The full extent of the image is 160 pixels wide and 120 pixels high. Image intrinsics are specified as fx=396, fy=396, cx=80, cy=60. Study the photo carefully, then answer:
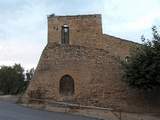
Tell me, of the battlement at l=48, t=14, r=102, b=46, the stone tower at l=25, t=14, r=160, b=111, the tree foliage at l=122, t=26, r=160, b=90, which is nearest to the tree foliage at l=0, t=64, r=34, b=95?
the stone tower at l=25, t=14, r=160, b=111

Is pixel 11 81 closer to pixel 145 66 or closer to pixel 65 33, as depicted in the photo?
pixel 65 33

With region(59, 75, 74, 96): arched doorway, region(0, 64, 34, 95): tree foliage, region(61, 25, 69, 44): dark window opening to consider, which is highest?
region(61, 25, 69, 44): dark window opening

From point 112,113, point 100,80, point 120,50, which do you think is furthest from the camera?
point 120,50

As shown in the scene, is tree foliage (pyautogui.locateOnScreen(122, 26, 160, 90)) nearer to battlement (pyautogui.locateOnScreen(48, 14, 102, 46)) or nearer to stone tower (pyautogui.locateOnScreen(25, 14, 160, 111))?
stone tower (pyautogui.locateOnScreen(25, 14, 160, 111))

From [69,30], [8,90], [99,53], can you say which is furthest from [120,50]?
[8,90]

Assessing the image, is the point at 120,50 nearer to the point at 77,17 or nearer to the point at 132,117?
the point at 77,17

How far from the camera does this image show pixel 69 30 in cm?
3003

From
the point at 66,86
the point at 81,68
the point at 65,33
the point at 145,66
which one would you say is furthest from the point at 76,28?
the point at 145,66

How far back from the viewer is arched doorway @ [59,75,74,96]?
96.0 ft

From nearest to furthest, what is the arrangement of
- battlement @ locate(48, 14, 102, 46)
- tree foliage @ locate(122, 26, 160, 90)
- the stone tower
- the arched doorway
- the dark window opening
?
tree foliage @ locate(122, 26, 160, 90)
the stone tower
the arched doorway
battlement @ locate(48, 14, 102, 46)
the dark window opening

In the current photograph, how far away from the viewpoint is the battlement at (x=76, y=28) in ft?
97.5

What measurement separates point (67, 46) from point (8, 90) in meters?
26.1

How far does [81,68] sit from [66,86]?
5.96 feet

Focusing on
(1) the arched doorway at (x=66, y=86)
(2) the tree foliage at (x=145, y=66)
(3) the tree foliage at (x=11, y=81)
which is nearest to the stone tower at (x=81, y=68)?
(1) the arched doorway at (x=66, y=86)
